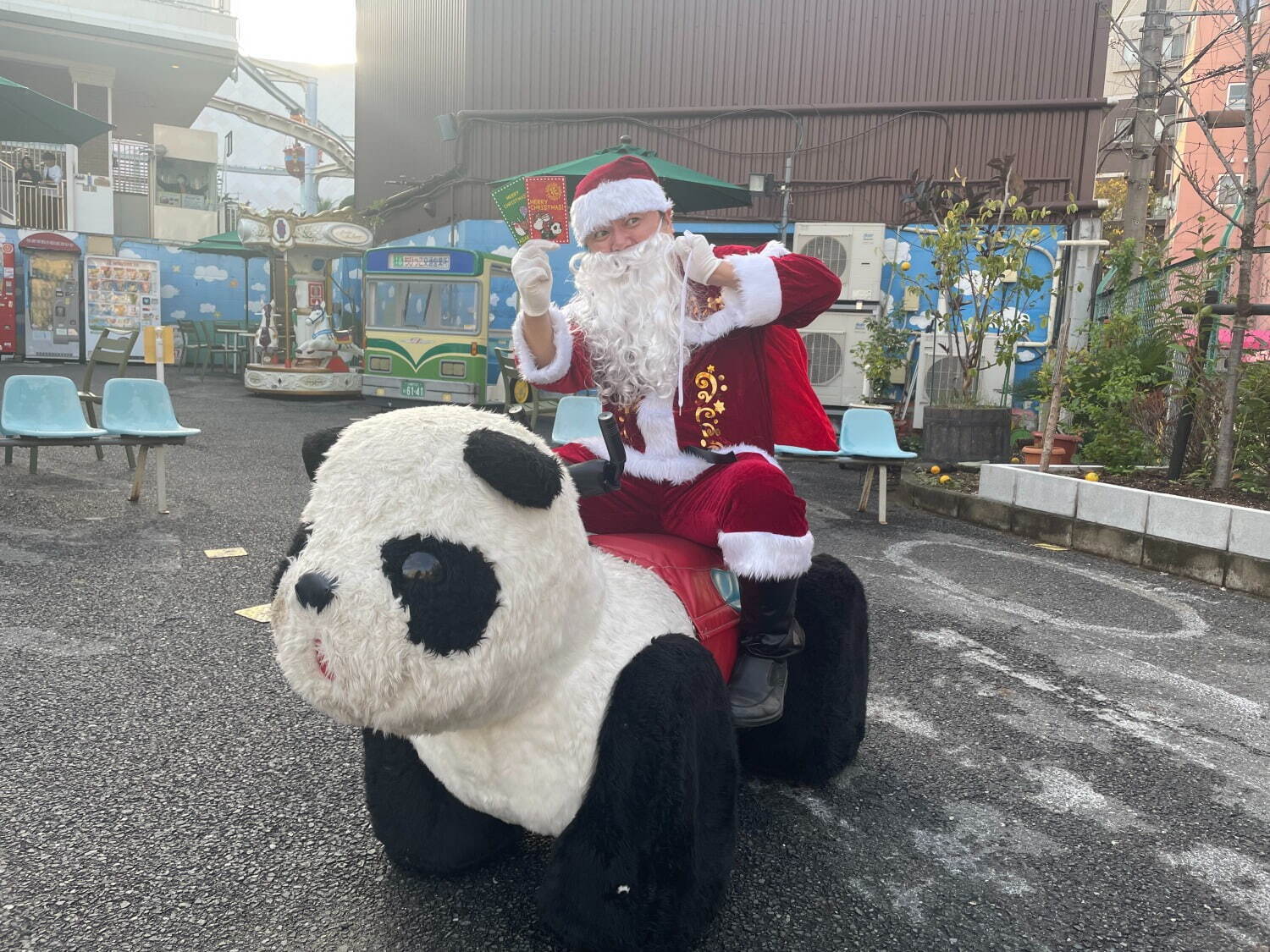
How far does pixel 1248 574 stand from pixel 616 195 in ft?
14.9

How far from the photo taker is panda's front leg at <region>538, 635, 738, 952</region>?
1695 mm

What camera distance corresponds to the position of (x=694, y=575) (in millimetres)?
2158

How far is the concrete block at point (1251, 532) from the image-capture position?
503cm

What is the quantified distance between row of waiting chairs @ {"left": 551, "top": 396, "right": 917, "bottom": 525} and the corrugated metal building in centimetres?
709

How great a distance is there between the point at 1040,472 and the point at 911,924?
526 cm

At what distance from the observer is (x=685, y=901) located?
1747 mm

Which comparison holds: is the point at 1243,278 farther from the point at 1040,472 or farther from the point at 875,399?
the point at 875,399

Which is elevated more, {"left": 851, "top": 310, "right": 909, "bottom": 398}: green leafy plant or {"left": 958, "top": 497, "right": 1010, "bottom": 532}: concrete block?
{"left": 851, "top": 310, "right": 909, "bottom": 398}: green leafy plant

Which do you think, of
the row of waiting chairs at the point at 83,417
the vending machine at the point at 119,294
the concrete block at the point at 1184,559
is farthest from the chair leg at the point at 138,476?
the vending machine at the point at 119,294

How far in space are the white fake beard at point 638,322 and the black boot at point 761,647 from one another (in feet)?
1.85

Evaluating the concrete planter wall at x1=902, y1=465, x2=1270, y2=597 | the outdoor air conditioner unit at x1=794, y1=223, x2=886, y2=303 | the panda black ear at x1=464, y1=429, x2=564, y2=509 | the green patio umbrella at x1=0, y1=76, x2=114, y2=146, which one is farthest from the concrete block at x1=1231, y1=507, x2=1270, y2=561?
the green patio umbrella at x1=0, y1=76, x2=114, y2=146

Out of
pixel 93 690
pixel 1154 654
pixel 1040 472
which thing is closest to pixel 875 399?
pixel 1040 472

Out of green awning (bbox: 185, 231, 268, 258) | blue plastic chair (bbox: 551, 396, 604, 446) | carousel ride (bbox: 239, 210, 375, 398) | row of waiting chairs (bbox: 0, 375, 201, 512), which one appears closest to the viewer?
row of waiting chairs (bbox: 0, 375, 201, 512)

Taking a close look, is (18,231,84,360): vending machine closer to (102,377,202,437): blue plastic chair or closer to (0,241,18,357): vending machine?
(0,241,18,357): vending machine
